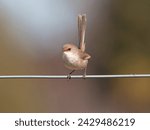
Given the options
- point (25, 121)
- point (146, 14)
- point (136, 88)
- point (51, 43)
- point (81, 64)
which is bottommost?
point (25, 121)

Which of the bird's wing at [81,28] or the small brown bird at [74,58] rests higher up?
the bird's wing at [81,28]

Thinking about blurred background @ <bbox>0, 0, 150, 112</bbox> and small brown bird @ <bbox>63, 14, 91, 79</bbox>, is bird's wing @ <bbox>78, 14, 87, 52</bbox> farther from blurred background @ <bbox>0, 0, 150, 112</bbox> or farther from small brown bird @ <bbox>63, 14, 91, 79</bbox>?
blurred background @ <bbox>0, 0, 150, 112</bbox>

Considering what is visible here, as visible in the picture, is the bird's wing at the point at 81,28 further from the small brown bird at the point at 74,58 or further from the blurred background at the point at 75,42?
the blurred background at the point at 75,42

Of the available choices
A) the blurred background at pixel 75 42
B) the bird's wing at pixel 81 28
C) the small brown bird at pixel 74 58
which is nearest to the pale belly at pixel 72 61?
the small brown bird at pixel 74 58

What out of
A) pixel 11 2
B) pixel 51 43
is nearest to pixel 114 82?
pixel 51 43

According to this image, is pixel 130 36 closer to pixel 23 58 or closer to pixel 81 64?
pixel 23 58
